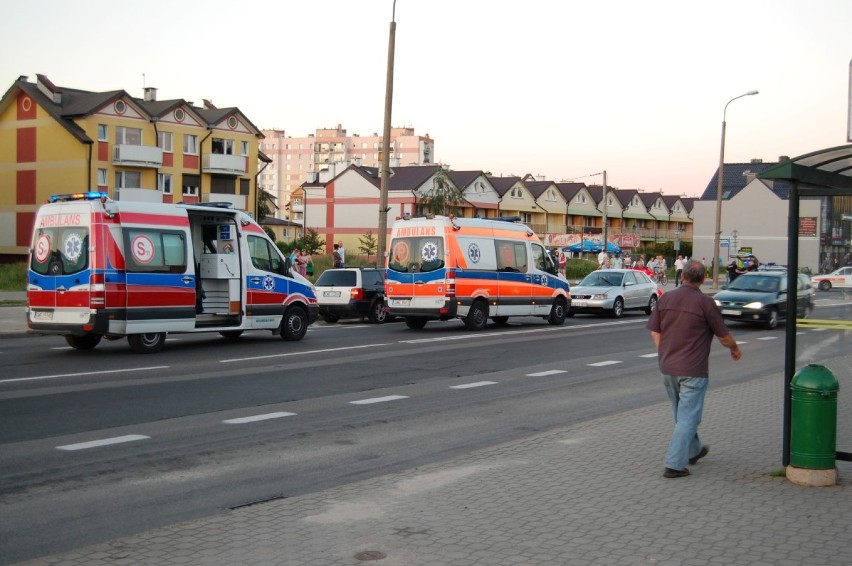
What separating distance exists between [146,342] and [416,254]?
25.3 ft

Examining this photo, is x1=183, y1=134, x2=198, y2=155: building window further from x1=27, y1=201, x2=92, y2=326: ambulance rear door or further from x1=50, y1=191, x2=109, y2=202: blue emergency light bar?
x1=50, y1=191, x2=109, y2=202: blue emergency light bar

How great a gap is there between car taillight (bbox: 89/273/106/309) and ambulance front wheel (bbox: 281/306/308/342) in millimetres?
4782

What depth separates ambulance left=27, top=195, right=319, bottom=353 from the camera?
16.3 m

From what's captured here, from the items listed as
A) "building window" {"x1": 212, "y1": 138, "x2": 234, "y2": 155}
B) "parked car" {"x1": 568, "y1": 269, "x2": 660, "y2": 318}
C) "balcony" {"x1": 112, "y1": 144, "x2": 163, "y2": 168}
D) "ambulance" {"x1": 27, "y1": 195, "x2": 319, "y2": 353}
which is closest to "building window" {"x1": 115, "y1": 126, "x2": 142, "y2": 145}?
"balcony" {"x1": 112, "y1": 144, "x2": 163, "y2": 168}

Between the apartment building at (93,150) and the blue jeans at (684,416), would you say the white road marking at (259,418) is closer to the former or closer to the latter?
the blue jeans at (684,416)

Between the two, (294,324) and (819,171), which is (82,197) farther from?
(819,171)

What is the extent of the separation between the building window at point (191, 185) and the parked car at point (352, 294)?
45.3 m

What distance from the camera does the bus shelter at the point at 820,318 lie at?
7660 millimetres

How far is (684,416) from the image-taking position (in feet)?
26.0

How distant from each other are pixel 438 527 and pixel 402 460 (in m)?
2.46

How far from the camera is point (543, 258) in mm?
25703

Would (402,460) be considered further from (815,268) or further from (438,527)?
(815,268)

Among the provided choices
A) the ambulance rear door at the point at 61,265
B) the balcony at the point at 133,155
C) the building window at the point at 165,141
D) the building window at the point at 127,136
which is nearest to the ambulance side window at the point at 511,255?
the ambulance rear door at the point at 61,265

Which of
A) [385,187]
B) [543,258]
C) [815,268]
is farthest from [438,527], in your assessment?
[385,187]
